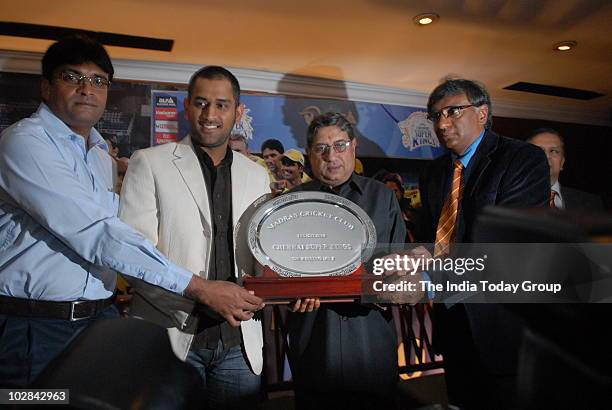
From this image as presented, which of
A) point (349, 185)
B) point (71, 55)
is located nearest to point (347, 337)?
point (349, 185)

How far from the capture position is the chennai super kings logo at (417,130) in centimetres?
133

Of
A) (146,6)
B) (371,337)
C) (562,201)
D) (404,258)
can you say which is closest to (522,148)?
(562,201)

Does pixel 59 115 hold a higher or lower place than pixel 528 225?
higher

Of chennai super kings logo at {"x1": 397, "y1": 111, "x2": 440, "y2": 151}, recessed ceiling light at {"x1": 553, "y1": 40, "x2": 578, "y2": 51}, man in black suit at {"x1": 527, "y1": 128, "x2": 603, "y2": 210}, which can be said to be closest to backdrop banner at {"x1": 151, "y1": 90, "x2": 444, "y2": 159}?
chennai super kings logo at {"x1": 397, "y1": 111, "x2": 440, "y2": 151}

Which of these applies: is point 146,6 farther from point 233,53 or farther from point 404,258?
point 404,258

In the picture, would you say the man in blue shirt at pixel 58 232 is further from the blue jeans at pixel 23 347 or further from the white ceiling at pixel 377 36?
the white ceiling at pixel 377 36

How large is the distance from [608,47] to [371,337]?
113 centimetres

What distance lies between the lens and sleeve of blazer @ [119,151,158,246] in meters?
1.08

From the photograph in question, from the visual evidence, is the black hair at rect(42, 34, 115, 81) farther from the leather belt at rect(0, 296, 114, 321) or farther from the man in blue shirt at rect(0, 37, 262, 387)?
the leather belt at rect(0, 296, 114, 321)

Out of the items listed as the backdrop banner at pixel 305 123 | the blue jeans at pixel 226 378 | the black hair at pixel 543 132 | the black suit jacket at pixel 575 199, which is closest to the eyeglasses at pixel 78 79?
the backdrop banner at pixel 305 123

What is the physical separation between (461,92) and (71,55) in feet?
3.27

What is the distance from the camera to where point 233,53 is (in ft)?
4.06

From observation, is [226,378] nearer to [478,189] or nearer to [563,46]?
[478,189]

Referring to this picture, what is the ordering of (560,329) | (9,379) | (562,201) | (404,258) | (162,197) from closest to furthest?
(560,329)
(9,379)
(162,197)
(404,258)
(562,201)
